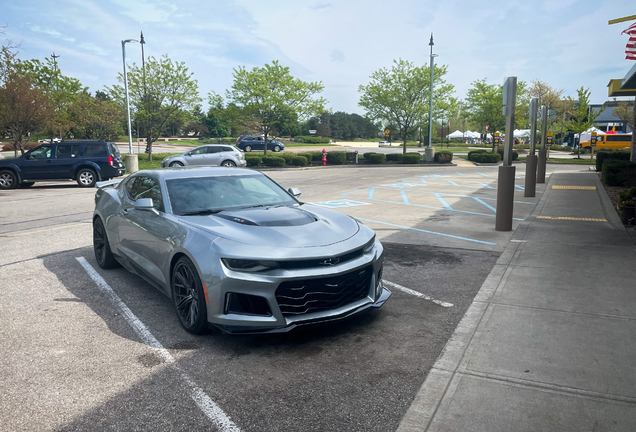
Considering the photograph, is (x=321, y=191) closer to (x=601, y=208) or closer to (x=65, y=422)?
(x=601, y=208)

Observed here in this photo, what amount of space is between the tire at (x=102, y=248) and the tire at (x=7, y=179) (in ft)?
46.4

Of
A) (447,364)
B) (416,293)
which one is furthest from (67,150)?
(447,364)

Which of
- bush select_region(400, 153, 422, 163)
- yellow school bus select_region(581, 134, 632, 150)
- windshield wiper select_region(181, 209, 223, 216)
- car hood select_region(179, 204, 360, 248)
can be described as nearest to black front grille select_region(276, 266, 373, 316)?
car hood select_region(179, 204, 360, 248)

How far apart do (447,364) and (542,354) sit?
2.62 feet

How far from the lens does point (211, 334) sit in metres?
4.44

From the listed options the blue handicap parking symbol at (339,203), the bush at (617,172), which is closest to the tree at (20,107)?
the blue handicap parking symbol at (339,203)

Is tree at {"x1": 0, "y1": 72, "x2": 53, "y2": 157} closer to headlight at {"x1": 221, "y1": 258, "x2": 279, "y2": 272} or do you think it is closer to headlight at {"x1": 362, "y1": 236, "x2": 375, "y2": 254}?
headlight at {"x1": 221, "y1": 258, "x2": 279, "y2": 272}

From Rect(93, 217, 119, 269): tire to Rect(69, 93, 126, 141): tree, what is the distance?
35722mm

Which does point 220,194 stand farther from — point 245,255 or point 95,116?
point 95,116

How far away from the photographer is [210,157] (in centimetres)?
2664

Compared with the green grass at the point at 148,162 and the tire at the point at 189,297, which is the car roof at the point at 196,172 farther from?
the green grass at the point at 148,162

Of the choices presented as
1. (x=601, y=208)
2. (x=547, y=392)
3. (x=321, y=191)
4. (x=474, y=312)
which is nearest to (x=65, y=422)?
(x=547, y=392)

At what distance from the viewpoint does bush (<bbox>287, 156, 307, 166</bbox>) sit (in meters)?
33.0

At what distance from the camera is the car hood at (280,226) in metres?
4.28
